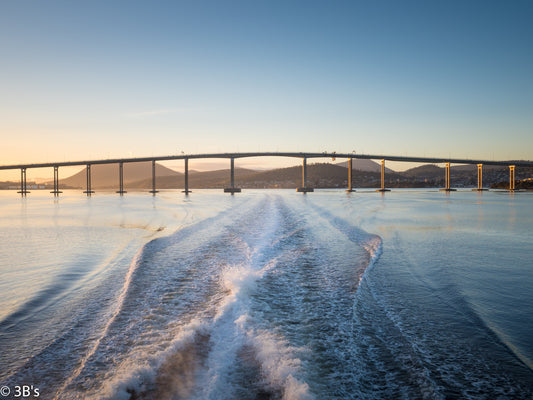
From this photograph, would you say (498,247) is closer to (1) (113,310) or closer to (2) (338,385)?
(2) (338,385)

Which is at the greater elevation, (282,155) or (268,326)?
(282,155)

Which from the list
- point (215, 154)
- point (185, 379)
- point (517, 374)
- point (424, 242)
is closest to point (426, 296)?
point (517, 374)

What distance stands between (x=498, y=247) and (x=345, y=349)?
34.1 feet

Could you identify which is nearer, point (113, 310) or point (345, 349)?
point (345, 349)

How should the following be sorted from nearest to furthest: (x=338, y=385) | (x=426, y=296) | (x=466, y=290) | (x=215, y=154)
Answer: (x=338, y=385)
(x=426, y=296)
(x=466, y=290)
(x=215, y=154)

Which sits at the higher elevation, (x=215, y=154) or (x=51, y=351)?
(x=215, y=154)

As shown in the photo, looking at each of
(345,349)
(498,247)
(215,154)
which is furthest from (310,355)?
(215,154)

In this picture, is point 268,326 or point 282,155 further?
point 282,155

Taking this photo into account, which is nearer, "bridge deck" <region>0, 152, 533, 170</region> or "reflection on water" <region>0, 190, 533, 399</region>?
"reflection on water" <region>0, 190, 533, 399</region>

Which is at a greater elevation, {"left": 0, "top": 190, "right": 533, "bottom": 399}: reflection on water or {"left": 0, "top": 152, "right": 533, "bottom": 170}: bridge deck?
{"left": 0, "top": 152, "right": 533, "bottom": 170}: bridge deck

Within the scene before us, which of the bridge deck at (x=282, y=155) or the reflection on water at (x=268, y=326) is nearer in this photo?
the reflection on water at (x=268, y=326)

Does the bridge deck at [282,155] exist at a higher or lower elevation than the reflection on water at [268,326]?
higher

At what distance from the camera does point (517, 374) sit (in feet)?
10.5

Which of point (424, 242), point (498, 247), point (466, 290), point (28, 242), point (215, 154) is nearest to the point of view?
point (466, 290)
